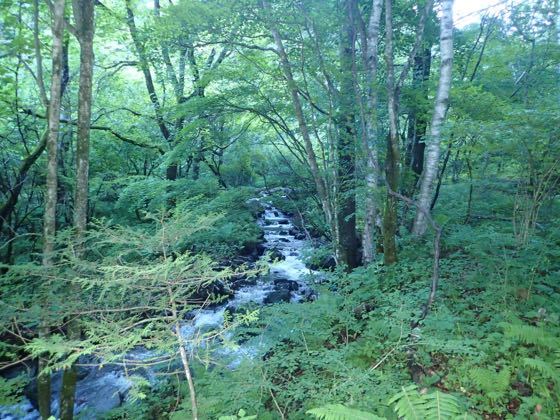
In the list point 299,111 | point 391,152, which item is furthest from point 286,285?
point 391,152

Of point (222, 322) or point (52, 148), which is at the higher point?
point (52, 148)

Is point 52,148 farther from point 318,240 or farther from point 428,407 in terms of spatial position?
point 318,240

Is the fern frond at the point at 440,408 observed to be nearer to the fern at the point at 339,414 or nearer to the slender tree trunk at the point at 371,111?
the fern at the point at 339,414

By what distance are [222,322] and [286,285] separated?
96.6 inches

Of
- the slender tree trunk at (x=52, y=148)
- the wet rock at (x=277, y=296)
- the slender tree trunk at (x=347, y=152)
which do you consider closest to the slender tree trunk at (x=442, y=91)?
the slender tree trunk at (x=347, y=152)

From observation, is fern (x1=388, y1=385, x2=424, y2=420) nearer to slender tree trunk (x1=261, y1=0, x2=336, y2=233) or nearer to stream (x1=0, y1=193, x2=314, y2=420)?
stream (x1=0, y1=193, x2=314, y2=420)

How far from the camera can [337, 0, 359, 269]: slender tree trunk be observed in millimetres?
7059

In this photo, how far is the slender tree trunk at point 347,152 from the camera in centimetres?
706

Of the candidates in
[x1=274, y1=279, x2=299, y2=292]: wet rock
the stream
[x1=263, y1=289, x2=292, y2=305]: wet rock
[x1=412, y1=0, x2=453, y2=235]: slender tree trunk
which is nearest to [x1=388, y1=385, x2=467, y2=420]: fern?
the stream

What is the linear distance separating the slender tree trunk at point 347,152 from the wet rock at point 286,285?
2325 mm

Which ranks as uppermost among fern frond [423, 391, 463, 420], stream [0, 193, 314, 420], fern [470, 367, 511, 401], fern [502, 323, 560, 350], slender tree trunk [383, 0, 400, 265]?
slender tree trunk [383, 0, 400, 265]

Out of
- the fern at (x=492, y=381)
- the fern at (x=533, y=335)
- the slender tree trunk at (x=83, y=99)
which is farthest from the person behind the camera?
the slender tree trunk at (x=83, y=99)

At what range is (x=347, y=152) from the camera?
743 cm

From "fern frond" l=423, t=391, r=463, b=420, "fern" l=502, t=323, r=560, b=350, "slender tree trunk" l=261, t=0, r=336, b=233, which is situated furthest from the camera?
"slender tree trunk" l=261, t=0, r=336, b=233
